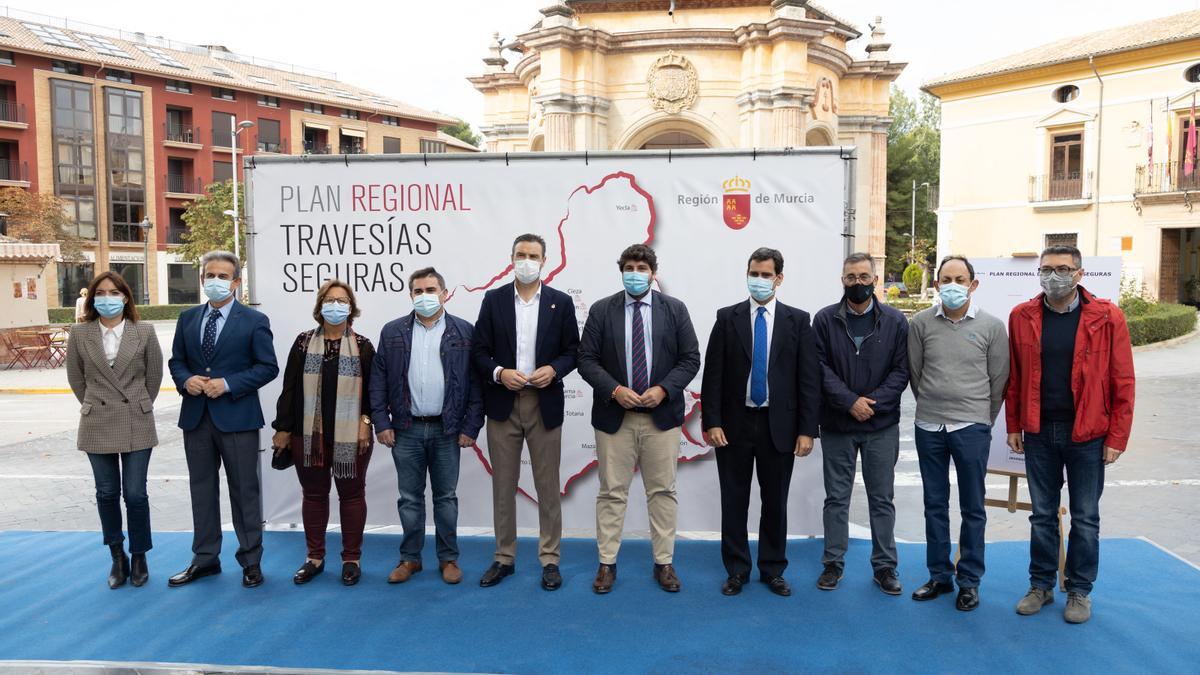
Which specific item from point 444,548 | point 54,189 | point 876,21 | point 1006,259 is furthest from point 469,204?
point 54,189

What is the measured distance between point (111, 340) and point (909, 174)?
51099mm

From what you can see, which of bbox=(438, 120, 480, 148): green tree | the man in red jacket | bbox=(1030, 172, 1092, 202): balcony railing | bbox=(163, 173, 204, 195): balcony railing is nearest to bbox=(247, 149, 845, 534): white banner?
the man in red jacket

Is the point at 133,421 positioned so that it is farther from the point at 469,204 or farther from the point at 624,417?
the point at 624,417

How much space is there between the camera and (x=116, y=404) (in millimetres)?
4676

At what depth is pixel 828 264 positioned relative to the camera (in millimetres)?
5391

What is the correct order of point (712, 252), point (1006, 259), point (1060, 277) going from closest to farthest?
point (1060, 277), point (1006, 259), point (712, 252)

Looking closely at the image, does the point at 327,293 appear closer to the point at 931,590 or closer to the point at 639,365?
the point at 639,365

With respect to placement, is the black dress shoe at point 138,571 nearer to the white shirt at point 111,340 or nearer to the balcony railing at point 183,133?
the white shirt at point 111,340

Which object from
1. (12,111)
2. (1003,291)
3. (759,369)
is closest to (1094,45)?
(1003,291)

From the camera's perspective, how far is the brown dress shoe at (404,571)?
484cm

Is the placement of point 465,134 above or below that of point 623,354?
above

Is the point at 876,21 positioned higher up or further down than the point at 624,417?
higher up

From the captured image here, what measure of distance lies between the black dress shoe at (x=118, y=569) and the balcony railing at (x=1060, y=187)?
33.5 meters

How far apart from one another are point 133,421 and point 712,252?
12.2ft
